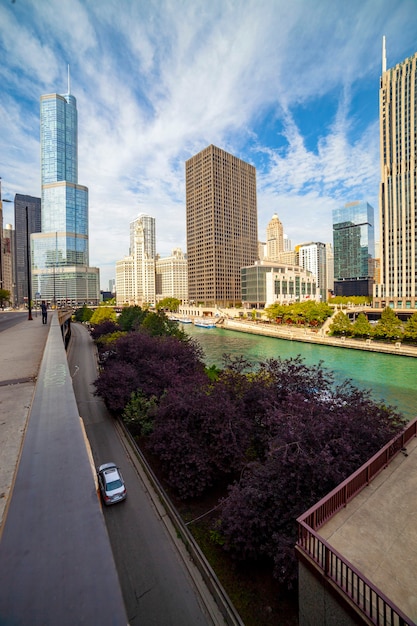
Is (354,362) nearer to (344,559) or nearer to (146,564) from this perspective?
(146,564)

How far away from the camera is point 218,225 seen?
12644cm

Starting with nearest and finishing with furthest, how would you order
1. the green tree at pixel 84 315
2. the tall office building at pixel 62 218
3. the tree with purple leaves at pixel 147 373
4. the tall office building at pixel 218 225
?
the tree with purple leaves at pixel 147 373 → the green tree at pixel 84 315 → the tall office building at pixel 218 225 → the tall office building at pixel 62 218

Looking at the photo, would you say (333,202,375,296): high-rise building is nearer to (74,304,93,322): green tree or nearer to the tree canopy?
(74,304,93,322): green tree

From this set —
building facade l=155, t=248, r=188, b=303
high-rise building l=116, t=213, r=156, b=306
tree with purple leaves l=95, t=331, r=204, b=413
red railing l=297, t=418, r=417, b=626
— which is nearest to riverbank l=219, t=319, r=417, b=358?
tree with purple leaves l=95, t=331, r=204, b=413

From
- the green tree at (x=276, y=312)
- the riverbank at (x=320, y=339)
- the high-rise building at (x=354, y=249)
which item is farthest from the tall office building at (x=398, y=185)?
the high-rise building at (x=354, y=249)

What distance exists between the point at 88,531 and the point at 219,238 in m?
129

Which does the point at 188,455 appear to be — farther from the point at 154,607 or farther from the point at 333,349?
the point at 333,349

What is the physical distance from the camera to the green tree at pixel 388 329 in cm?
4747

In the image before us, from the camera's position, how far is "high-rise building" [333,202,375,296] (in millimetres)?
152212

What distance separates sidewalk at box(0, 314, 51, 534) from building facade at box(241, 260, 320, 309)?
96.9m

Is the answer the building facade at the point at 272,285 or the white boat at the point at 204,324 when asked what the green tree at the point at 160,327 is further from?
the building facade at the point at 272,285

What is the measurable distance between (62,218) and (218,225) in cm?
7997

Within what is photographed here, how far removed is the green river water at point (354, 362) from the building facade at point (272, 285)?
44750 millimetres

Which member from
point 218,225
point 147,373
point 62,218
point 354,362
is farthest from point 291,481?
point 62,218
